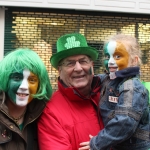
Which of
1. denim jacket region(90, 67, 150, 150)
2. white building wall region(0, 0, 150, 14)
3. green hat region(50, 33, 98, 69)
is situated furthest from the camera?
white building wall region(0, 0, 150, 14)

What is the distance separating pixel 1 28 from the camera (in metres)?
8.44

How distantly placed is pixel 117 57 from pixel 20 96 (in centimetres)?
90

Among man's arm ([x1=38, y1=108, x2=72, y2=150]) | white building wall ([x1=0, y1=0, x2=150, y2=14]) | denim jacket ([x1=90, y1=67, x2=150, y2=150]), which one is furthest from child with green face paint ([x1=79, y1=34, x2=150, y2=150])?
white building wall ([x1=0, y1=0, x2=150, y2=14])

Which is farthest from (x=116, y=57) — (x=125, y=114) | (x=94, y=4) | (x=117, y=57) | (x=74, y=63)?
(x=94, y=4)

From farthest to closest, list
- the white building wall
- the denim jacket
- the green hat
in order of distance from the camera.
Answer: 1. the white building wall
2. the green hat
3. the denim jacket

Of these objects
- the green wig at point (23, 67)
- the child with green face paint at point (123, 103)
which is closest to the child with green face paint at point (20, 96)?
the green wig at point (23, 67)

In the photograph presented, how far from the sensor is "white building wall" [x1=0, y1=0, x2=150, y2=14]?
320 inches

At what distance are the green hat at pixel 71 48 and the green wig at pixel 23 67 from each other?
0.22m

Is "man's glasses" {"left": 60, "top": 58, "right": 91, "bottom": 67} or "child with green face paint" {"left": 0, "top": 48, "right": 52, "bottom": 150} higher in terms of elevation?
"man's glasses" {"left": 60, "top": 58, "right": 91, "bottom": 67}

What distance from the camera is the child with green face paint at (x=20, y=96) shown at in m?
2.33

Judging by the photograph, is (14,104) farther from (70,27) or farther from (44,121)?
(70,27)

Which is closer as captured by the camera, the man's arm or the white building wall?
the man's arm

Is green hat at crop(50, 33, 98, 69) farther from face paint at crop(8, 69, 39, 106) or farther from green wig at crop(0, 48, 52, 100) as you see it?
face paint at crop(8, 69, 39, 106)

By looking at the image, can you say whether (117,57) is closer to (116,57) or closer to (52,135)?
(116,57)
